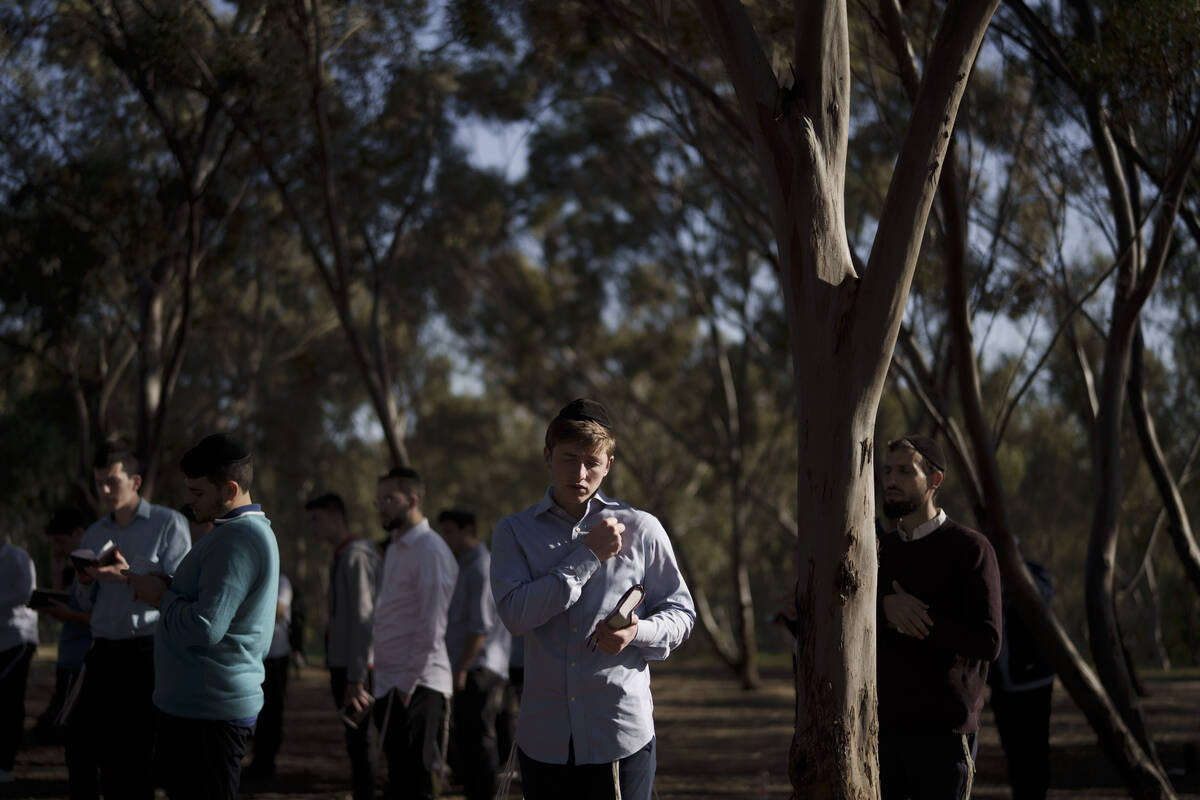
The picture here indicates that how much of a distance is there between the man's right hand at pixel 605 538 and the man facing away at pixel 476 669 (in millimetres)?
3648

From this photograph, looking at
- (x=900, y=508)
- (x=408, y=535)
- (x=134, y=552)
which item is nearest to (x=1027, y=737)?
(x=900, y=508)

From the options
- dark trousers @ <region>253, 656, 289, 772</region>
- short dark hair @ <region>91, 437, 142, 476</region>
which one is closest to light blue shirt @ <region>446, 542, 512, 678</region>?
short dark hair @ <region>91, 437, 142, 476</region>

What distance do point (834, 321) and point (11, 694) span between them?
6496mm

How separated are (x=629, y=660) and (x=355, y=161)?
12791 millimetres

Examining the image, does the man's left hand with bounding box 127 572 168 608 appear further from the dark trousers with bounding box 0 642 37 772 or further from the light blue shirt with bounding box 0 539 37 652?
the dark trousers with bounding box 0 642 37 772

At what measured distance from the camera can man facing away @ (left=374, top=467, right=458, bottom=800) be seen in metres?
5.80

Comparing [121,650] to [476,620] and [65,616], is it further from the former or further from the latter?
[476,620]

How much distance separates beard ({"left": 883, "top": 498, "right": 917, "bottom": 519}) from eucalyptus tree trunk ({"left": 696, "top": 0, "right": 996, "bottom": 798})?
7 cm

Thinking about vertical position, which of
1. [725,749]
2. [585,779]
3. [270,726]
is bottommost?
[725,749]

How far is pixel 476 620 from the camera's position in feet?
23.0

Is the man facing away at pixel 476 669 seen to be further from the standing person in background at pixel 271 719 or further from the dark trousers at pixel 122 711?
the standing person in background at pixel 271 719

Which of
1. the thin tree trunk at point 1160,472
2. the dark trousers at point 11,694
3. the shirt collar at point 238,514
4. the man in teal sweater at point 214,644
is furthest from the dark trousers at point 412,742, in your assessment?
the thin tree trunk at point 1160,472

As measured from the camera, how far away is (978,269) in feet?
39.1

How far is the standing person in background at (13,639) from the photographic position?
8.10 m
